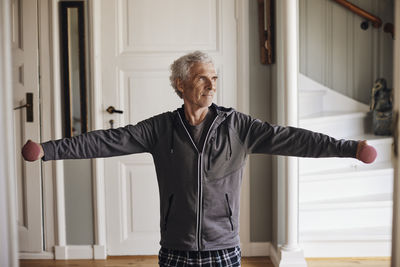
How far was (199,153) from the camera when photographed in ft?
6.06

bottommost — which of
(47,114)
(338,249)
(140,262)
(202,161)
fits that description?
(140,262)

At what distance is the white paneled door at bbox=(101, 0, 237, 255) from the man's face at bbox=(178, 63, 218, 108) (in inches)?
65.2

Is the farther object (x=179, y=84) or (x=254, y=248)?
(x=254, y=248)

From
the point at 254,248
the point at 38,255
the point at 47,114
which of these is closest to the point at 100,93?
the point at 47,114

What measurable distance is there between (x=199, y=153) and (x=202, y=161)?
0.03 meters

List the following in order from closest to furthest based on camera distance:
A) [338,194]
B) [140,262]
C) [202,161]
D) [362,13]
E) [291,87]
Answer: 1. [202,161]
2. [362,13]
3. [291,87]
4. [338,194]
5. [140,262]

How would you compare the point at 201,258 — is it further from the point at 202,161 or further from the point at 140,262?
the point at 140,262

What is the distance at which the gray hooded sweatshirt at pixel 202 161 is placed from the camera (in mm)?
1838

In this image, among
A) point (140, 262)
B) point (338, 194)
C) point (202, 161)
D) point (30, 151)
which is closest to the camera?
point (30, 151)

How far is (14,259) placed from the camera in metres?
1.73

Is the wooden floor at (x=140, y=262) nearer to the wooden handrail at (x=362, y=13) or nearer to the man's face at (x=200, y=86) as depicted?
the wooden handrail at (x=362, y=13)

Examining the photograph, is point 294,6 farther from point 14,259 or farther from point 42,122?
point 14,259

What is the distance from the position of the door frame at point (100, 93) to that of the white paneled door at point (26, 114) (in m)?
0.42

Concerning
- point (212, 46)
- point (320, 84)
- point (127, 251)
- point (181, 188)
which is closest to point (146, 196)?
point (127, 251)
